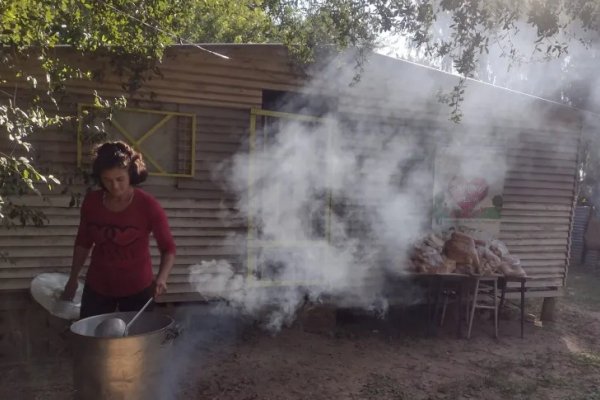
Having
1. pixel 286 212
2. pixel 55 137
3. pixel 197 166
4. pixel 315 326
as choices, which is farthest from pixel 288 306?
pixel 55 137

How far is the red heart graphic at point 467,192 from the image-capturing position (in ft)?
25.6

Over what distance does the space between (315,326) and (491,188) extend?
3.64 meters

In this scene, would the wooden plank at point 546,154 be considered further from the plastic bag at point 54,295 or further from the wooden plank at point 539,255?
the plastic bag at point 54,295

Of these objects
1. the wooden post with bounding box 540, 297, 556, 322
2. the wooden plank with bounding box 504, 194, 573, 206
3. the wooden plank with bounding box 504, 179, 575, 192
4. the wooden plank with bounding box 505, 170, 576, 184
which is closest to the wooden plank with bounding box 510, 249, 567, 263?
the wooden post with bounding box 540, 297, 556, 322

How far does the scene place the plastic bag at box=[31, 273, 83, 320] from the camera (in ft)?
14.7

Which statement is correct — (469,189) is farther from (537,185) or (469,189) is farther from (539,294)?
(539,294)

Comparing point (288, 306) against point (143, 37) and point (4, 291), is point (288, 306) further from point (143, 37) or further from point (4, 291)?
point (143, 37)

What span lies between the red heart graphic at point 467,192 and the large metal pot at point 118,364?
5.75 m

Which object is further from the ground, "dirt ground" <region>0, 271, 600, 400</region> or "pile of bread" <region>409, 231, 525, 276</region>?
"pile of bread" <region>409, 231, 525, 276</region>

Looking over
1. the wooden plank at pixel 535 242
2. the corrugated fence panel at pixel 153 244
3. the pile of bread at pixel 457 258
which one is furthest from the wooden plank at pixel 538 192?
the corrugated fence panel at pixel 153 244

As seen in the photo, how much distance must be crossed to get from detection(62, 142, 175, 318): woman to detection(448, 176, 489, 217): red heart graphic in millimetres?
5432

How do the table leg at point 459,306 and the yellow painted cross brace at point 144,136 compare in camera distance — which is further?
the table leg at point 459,306

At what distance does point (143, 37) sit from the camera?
17.5 feet

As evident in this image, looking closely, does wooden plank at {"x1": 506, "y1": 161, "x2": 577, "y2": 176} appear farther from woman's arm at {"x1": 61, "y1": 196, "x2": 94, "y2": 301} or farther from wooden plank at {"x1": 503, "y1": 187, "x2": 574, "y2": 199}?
woman's arm at {"x1": 61, "y1": 196, "x2": 94, "y2": 301}
